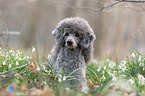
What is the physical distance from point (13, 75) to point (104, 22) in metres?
7.28

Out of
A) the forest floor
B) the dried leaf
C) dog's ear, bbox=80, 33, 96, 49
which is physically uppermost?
dog's ear, bbox=80, 33, 96, 49

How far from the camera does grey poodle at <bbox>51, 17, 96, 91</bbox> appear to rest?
10.6 feet

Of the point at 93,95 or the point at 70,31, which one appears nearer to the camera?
the point at 93,95

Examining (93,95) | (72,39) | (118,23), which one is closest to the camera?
(93,95)

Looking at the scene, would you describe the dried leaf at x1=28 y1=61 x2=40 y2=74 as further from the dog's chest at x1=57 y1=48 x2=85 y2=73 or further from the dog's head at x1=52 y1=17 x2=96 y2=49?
the dog's head at x1=52 y1=17 x2=96 y2=49

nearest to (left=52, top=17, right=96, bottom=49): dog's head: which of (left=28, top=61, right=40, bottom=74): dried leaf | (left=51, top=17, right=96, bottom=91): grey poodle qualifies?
(left=51, top=17, right=96, bottom=91): grey poodle

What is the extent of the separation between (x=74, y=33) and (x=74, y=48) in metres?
0.29

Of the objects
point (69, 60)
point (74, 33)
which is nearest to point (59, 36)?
point (74, 33)

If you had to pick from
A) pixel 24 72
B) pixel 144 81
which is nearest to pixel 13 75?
pixel 24 72

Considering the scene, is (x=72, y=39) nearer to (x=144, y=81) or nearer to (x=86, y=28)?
(x=86, y=28)

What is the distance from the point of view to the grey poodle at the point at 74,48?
3.23m

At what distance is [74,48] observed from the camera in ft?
11.0

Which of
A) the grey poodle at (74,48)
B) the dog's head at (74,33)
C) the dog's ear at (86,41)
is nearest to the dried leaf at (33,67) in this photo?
the grey poodle at (74,48)

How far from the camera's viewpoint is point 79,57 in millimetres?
3428
